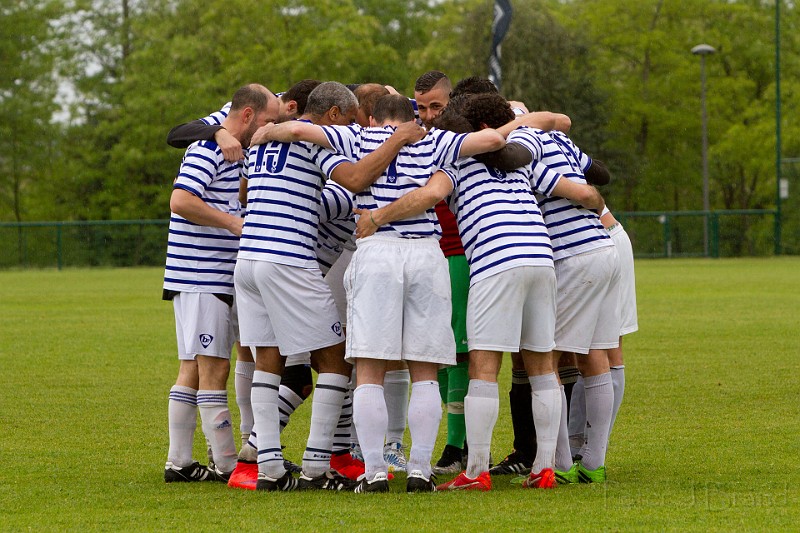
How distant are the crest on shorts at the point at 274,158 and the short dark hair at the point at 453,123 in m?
0.83

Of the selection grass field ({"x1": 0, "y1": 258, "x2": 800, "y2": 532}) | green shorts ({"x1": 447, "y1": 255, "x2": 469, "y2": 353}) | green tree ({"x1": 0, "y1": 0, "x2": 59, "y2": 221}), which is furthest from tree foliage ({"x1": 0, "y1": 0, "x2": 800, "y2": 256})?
green shorts ({"x1": 447, "y1": 255, "x2": 469, "y2": 353})

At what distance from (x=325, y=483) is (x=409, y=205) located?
4.92 ft

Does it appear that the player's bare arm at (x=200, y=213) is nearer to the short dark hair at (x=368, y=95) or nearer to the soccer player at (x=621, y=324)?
the short dark hair at (x=368, y=95)

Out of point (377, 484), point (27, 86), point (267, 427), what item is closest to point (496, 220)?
point (377, 484)

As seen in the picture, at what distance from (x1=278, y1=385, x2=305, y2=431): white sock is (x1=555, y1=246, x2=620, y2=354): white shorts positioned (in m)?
1.59

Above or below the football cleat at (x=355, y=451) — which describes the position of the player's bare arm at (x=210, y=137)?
above

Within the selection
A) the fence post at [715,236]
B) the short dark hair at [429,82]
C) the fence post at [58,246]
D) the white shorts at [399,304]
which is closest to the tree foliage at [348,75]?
the fence post at [715,236]

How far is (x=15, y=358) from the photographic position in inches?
522

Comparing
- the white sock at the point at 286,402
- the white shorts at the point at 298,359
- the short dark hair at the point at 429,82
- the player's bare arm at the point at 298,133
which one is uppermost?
the short dark hair at the point at 429,82

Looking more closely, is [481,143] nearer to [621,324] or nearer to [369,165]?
[369,165]

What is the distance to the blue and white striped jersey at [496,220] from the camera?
5895 mm

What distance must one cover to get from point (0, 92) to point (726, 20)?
112 feet

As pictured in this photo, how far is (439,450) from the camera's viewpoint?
7391 millimetres

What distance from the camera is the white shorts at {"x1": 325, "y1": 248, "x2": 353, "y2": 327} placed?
6.59 meters
